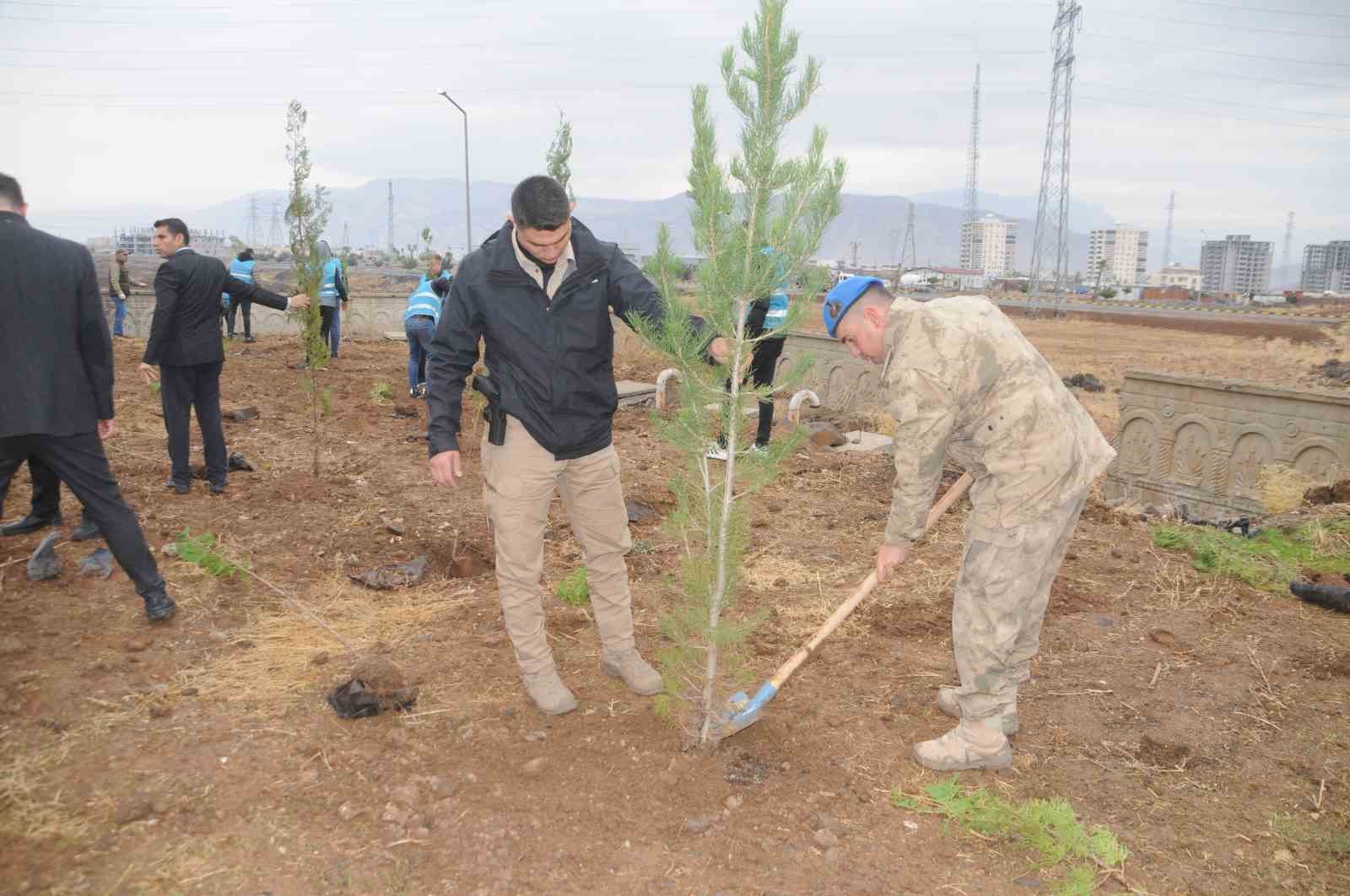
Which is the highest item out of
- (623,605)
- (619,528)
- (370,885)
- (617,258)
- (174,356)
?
(617,258)

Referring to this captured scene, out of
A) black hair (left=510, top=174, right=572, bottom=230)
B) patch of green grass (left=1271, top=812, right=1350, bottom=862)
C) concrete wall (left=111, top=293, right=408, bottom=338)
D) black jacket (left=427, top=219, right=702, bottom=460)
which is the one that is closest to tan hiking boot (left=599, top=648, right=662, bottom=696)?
black jacket (left=427, top=219, right=702, bottom=460)

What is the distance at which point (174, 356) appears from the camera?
20.0ft

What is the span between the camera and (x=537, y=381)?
11.2 feet

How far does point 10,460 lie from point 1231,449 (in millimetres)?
9896

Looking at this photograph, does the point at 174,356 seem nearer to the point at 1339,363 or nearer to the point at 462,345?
the point at 462,345

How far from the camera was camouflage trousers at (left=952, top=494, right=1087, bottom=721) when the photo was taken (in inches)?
126

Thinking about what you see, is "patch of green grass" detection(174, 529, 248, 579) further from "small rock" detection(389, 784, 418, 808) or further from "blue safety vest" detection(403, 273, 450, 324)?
"blue safety vest" detection(403, 273, 450, 324)

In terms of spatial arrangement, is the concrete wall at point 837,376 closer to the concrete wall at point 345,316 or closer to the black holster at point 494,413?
the black holster at point 494,413

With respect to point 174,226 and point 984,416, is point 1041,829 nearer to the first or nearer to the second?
point 984,416

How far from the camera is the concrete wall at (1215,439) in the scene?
8.04m

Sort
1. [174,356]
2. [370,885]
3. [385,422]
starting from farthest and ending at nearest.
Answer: [385,422] < [174,356] < [370,885]

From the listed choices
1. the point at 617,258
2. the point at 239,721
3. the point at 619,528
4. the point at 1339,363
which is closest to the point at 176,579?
the point at 239,721

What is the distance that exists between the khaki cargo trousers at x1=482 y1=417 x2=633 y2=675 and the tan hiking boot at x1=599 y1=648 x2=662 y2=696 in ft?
0.15

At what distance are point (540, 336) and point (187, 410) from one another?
4314 mm
